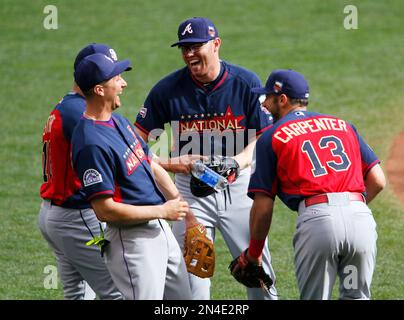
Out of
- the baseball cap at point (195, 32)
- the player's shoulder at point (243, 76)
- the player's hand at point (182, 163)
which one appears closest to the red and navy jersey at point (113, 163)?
the player's hand at point (182, 163)

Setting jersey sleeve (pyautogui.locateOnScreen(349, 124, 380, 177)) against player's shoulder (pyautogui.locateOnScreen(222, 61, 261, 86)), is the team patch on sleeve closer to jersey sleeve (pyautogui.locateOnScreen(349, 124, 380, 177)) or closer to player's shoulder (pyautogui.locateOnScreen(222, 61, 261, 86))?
jersey sleeve (pyautogui.locateOnScreen(349, 124, 380, 177))

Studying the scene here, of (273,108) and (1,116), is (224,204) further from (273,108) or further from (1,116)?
(1,116)

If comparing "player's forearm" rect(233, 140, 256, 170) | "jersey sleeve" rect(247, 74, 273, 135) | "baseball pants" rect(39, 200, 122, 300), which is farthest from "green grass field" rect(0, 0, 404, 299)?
"baseball pants" rect(39, 200, 122, 300)

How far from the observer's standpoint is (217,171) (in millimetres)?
6789

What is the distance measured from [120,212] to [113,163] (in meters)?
0.30

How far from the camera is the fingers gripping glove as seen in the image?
646 cm

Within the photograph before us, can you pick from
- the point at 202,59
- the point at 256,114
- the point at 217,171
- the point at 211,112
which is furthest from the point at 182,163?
the point at 202,59

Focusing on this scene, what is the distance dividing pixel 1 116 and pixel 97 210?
8.07 m

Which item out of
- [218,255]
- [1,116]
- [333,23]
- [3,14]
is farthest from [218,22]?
[218,255]

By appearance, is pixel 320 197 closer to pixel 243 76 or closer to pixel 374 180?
pixel 374 180

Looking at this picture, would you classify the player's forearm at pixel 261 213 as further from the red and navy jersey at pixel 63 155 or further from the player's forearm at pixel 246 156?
the red and navy jersey at pixel 63 155

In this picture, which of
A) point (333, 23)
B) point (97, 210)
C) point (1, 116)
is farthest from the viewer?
point (333, 23)

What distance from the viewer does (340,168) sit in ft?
19.2

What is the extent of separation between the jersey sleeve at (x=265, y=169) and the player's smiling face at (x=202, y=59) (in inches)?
48.9
